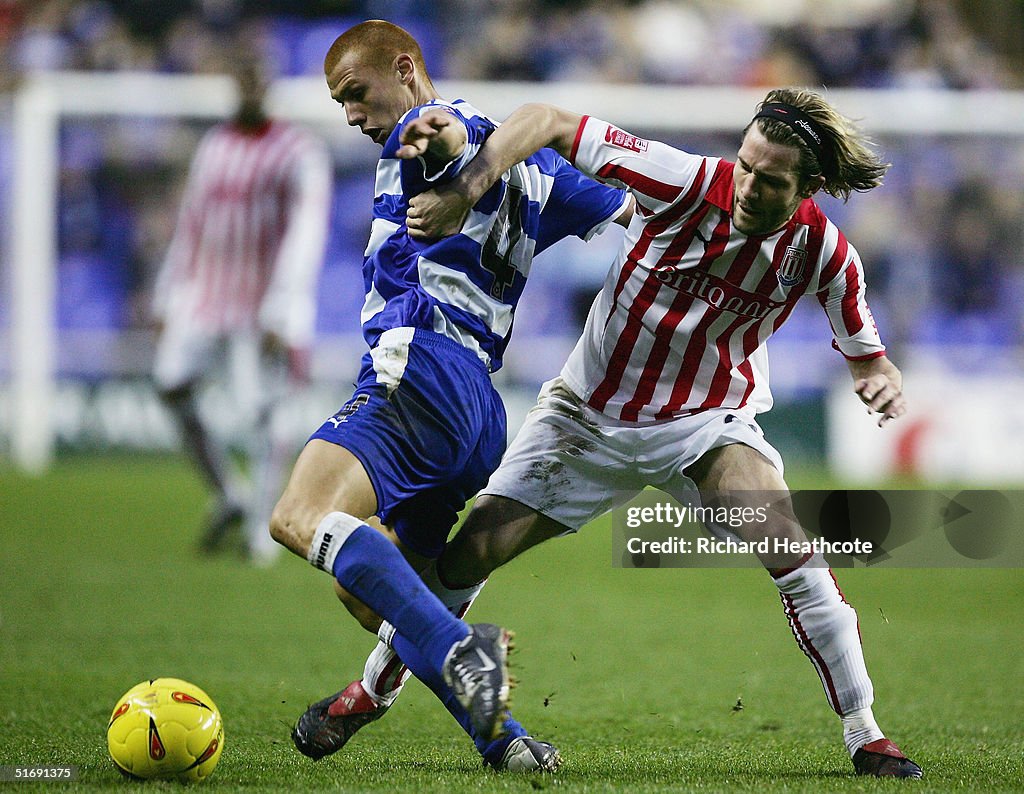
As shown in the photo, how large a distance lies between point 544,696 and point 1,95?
37.4 ft

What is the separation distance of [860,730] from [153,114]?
1162 cm

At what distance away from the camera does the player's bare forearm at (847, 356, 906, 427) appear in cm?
381

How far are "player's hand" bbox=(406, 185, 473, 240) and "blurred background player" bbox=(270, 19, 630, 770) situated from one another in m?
0.07

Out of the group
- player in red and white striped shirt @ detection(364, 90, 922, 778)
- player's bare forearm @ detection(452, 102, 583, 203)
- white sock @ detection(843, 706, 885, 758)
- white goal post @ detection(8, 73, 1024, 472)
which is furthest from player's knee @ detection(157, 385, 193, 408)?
white sock @ detection(843, 706, 885, 758)

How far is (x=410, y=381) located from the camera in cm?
367

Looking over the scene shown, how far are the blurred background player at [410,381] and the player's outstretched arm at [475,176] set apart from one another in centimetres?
5

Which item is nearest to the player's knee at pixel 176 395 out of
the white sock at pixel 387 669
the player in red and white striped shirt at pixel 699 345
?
the player in red and white striped shirt at pixel 699 345

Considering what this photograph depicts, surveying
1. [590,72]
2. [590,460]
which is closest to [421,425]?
[590,460]

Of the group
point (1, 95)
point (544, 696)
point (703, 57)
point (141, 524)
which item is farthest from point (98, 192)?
point (544, 696)

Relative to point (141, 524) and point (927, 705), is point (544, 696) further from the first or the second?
point (141, 524)

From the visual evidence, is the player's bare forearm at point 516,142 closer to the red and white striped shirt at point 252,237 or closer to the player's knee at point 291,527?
the player's knee at point 291,527

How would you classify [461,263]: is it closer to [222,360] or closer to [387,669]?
[387,669]

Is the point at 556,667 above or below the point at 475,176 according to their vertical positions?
below

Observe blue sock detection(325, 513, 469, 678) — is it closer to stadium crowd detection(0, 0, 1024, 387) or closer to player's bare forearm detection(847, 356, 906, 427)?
player's bare forearm detection(847, 356, 906, 427)
